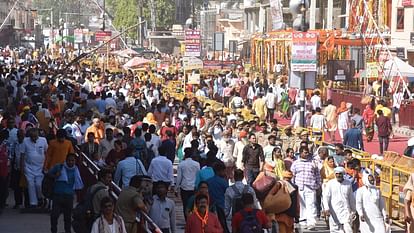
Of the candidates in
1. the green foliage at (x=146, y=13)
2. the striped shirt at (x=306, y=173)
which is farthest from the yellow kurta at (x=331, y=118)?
the green foliage at (x=146, y=13)

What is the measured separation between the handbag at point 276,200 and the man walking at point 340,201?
1.89 meters

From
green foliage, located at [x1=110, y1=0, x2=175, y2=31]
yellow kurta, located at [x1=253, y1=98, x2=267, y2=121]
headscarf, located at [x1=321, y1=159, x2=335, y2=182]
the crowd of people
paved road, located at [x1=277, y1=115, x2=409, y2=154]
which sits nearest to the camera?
the crowd of people

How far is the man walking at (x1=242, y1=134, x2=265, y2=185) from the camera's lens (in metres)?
17.2

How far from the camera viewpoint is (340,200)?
47.4 feet

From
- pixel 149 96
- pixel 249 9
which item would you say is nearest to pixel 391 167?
pixel 149 96

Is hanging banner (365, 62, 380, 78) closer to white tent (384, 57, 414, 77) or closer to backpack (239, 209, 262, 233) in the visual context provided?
white tent (384, 57, 414, 77)

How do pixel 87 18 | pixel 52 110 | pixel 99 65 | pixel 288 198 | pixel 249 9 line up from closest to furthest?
1. pixel 288 198
2. pixel 52 110
3. pixel 99 65
4. pixel 249 9
5. pixel 87 18

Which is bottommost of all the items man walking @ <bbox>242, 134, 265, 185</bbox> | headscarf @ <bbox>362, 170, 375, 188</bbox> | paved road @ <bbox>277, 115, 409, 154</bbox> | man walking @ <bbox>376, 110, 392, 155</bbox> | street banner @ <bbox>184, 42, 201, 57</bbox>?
paved road @ <bbox>277, 115, 409, 154</bbox>

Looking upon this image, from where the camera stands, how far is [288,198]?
1266 cm

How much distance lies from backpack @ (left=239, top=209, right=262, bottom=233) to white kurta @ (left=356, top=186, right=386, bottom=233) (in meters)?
3.59

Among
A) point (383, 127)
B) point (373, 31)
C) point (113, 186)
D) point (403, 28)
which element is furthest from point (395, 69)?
point (113, 186)

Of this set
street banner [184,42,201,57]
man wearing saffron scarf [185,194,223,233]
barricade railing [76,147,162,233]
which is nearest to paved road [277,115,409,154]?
street banner [184,42,201,57]

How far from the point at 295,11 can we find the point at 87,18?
173298 mm

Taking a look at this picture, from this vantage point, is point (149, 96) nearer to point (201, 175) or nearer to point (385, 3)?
point (201, 175)
